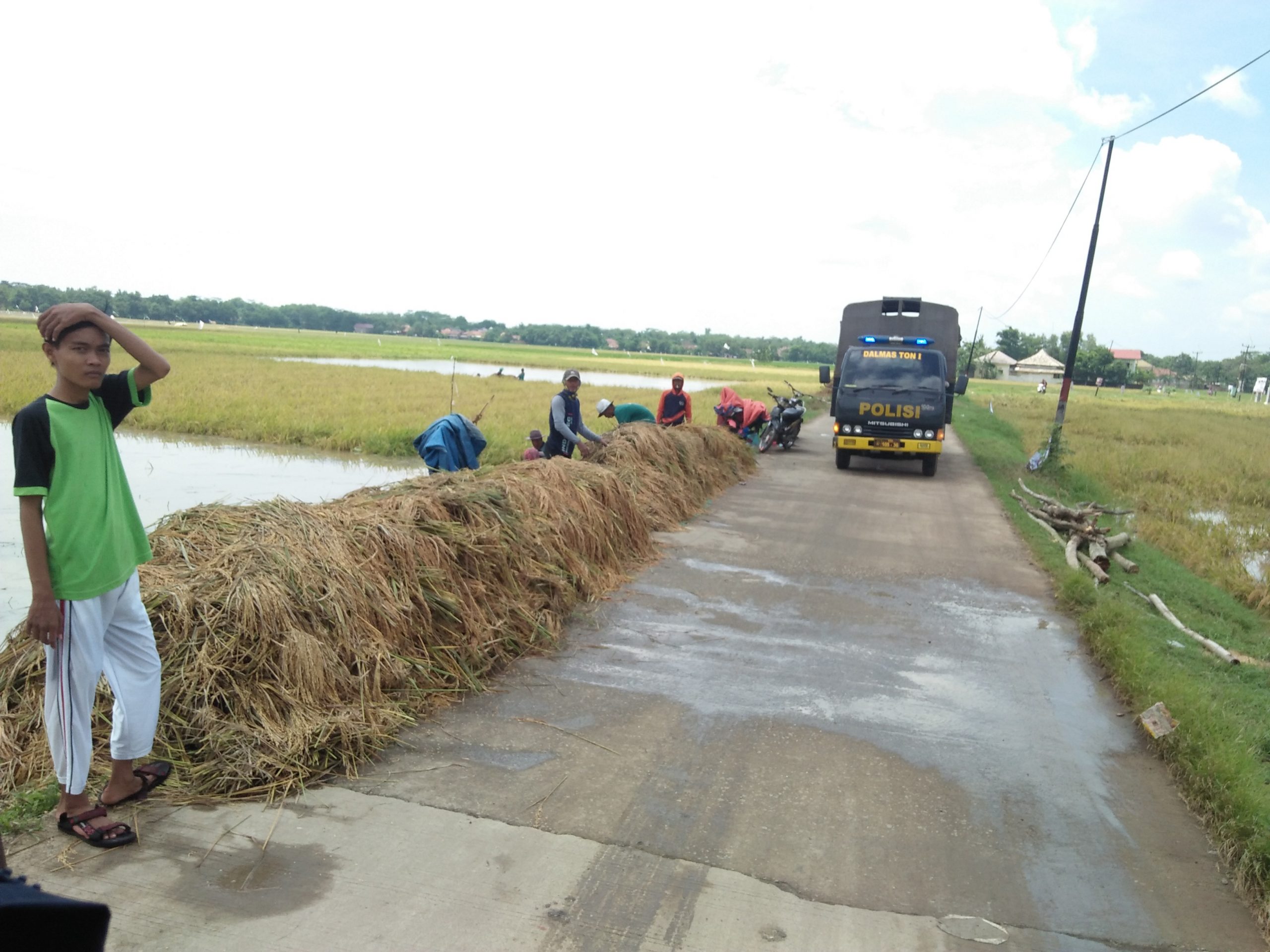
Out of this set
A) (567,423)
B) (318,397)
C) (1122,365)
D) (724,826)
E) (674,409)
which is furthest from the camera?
(1122,365)

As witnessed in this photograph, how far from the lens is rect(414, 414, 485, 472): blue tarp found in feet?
26.5

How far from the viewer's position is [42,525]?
3.10 meters

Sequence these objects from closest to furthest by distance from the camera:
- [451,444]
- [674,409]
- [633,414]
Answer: [451,444]
[633,414]
[674,409]

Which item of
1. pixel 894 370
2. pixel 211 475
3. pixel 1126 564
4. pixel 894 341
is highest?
pixel 894 341

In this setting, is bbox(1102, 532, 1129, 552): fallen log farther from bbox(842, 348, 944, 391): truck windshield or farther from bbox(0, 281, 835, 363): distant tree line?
bbox(0, 281, 835, 363): distant tree line

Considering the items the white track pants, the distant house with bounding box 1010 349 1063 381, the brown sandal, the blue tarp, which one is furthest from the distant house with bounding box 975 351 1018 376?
the brown sandal

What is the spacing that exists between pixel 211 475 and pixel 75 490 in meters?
11.4

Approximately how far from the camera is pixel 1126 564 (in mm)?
9328

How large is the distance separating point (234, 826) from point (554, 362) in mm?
76908

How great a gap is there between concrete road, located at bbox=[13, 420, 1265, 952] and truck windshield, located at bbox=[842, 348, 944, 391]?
30.7 ft

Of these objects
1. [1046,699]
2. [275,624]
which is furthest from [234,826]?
[1046,699]

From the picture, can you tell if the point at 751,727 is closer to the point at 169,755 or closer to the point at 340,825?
the point at 340,825

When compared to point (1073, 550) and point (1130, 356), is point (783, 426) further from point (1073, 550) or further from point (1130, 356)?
point (1130, 356)

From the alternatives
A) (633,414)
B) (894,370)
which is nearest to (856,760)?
(633,414)
